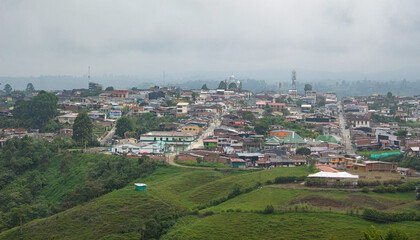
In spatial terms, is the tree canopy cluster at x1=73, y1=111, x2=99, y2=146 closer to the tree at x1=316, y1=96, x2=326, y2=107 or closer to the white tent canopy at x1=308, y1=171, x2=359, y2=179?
the white tent canopy at x1=308, y1=171, x2=359, y2=179

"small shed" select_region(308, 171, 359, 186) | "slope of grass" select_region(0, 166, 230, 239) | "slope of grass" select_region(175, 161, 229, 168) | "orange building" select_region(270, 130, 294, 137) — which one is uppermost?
"orange building" select_region(270, 130, 294, 137)

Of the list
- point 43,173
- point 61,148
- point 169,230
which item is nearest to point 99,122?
point 61,148

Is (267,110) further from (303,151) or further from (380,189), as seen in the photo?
(380,189)

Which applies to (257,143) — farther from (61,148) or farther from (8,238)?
(8,238)

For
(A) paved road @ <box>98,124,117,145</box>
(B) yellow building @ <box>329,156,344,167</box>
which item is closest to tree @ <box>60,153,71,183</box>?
(A) paved road @ <box>98,124,117,145</box>

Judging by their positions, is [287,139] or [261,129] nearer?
[287,139]

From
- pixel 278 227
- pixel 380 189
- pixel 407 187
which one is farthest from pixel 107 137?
pixel 407 187
